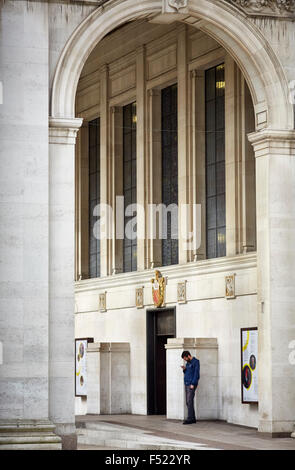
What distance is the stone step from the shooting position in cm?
2336

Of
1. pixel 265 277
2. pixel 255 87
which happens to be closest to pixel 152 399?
pixel 265 277

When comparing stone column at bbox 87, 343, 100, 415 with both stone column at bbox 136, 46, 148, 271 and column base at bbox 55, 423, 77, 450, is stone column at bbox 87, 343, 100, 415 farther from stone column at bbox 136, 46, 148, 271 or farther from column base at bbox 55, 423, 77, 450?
column base at bbox 55, 423, 77, 450

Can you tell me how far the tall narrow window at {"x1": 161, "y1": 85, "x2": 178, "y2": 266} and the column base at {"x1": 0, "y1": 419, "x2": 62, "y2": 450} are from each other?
1208 centimetres

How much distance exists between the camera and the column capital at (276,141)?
Result: 83.8 feet

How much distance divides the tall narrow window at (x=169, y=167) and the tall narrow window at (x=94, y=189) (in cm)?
496

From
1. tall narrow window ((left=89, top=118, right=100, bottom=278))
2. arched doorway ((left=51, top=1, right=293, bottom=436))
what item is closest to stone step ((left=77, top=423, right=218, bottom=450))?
arched doorway ((left=51, top=1, right=293, bottom=436))

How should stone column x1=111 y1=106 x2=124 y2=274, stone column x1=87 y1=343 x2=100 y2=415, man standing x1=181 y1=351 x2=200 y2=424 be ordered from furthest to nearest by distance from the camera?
stone column x1=111 y1=106 x2=124 y2=274 → stone column x1=87 y1=343 x2=100 y2=415 → man standing x1=181 y1=351 x2=200 y2=424

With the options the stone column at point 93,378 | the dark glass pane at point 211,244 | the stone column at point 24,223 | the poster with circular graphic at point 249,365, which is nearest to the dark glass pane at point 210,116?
the dark glass pane at point 211,244

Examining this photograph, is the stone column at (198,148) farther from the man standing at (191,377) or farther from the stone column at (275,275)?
the stone column at (275,275)

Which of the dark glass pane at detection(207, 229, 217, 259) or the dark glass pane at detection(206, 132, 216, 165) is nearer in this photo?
the dark glass pane at detection(207, 229, 217, 259)

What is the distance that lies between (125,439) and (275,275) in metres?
5.25

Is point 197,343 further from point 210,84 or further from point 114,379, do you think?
point 210,84
